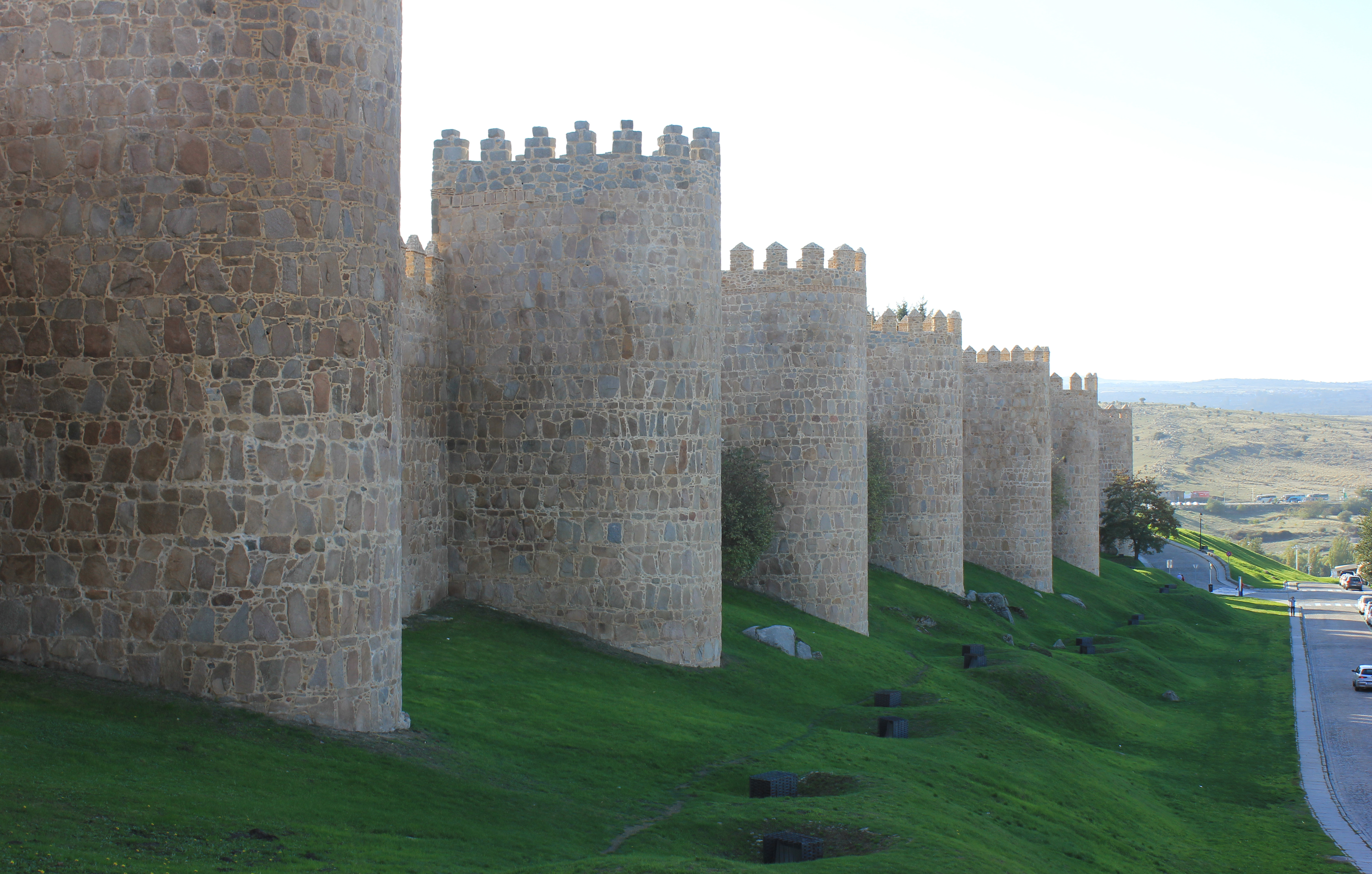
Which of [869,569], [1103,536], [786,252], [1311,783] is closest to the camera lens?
[1311,783]

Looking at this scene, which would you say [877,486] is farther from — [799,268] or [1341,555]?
[1341,555]

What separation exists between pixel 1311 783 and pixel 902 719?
9256mm

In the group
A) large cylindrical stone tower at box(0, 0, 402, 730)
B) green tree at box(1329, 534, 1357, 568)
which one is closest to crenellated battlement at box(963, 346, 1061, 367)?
large cylindrical stone tower at box(0, 0, 402, 730)

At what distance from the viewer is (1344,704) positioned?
3378 cm

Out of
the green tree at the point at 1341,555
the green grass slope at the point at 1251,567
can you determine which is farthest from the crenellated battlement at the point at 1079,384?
the green tree at the point at 1341,555

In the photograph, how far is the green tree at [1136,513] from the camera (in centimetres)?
6525

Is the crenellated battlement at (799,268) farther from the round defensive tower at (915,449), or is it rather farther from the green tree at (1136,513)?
the green tree at (1136,513)

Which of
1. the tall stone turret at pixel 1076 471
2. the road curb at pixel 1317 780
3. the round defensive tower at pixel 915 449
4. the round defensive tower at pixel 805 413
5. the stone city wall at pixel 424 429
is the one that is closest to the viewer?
the road curb at pixel 1317 780

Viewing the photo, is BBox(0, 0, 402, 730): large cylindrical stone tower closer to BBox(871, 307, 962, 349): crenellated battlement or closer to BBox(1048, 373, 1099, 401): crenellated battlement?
BBox(871, 307, 962, 349): crenellated battlement

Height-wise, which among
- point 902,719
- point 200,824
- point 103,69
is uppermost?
point 103,69

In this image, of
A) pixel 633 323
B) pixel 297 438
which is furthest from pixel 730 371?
pixel 297 438

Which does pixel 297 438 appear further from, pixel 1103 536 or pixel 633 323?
pixel 1103 536

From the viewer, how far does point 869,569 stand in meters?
38.8

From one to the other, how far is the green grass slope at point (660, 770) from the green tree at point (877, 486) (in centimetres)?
619
